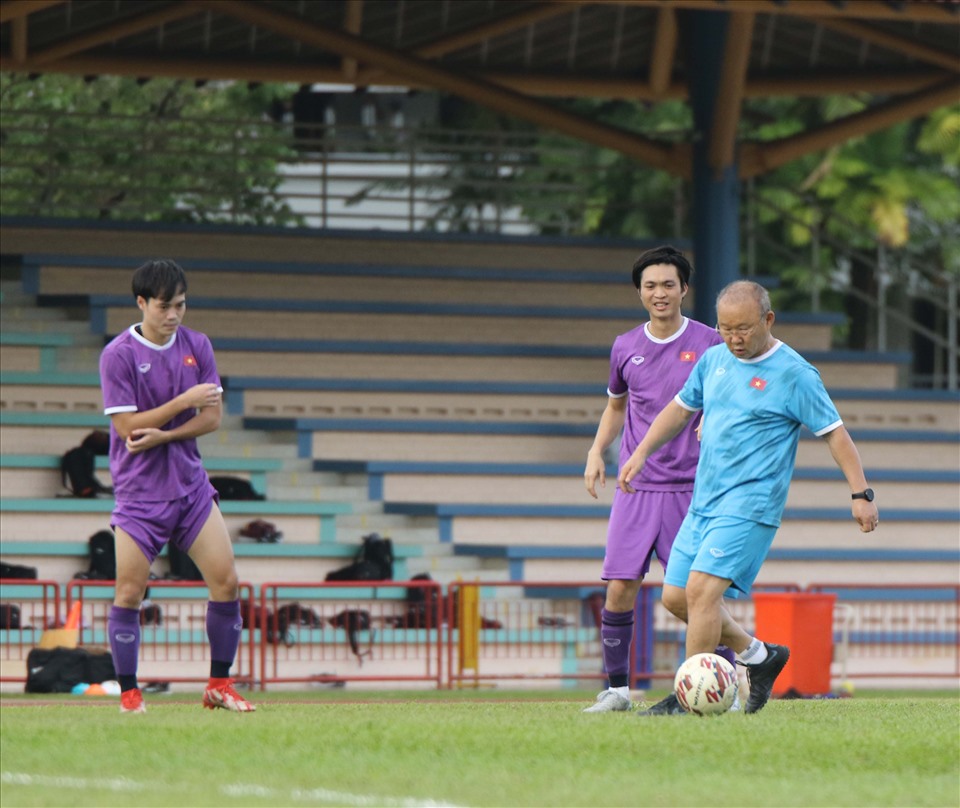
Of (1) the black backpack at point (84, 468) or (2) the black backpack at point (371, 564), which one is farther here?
(1) the black backpack at point (84, 468)

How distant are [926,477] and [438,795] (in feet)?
56.0

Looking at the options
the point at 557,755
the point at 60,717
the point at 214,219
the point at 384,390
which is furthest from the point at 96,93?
the point at 557,755

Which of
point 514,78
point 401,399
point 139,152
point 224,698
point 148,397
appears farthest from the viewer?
point 514,78

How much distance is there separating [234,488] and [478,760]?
1242cm

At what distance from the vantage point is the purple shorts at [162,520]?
355 inches

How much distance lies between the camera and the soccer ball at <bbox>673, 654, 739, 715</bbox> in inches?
346

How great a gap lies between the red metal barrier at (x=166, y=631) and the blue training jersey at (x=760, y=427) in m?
8.57

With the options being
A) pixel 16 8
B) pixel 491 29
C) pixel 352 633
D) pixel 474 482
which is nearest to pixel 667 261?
pixel 352 633

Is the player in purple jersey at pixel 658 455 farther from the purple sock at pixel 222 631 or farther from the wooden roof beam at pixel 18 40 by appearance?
the wooden roof beam at pixel 18 40

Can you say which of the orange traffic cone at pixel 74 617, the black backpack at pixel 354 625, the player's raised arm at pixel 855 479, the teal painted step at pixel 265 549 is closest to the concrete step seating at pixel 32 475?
the teal painted step at pixel 265 549

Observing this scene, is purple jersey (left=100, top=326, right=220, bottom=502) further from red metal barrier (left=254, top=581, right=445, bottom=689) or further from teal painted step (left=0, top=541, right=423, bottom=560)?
teal painted step (left=0, top=541, right=423, bottom=560)

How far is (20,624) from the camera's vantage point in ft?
54.0

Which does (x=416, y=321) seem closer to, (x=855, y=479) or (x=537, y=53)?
(x=537, y=53)

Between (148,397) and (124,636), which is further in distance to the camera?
(124,636)
